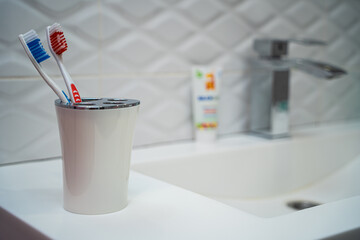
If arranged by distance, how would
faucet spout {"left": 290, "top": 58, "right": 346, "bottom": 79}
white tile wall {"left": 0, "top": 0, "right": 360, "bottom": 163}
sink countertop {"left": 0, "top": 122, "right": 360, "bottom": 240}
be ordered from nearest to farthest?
sink countertop {"left": 0, "top": 122, "right": 360, "bottom": 240} → white tile wall {"left": 0, "top": 0, "right": 360, "bottom": 163} → faucet spout {"left": 290, "top": 58, "right": 346, "bottom": 79}

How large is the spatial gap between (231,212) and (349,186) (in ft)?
1.61

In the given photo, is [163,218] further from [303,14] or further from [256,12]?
[303,14]

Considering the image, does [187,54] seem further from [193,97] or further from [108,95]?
[108,95]

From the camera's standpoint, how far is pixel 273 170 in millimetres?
836

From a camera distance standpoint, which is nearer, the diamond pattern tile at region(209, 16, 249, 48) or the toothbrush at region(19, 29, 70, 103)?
the toothbrush at region(19, 29, 70, 103)

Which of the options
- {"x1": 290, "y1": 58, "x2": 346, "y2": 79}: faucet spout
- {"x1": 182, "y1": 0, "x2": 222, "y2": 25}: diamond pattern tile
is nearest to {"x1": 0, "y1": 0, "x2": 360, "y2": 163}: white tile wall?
{"x1": 182, "y1": 0, "x2": 222, "y2": 25}: diamond pattern tile

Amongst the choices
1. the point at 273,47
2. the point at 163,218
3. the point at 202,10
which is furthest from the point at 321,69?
the point at 163,218

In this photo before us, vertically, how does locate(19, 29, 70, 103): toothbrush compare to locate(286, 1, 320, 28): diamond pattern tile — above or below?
below

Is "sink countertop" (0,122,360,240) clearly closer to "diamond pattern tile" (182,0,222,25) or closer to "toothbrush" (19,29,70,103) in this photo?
"toothbrush" (19,29,70,103)

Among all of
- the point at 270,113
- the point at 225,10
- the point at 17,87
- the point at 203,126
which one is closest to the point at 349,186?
the point at 270,113

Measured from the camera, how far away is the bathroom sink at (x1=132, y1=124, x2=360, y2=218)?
0.73m

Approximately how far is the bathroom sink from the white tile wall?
0.10 meters

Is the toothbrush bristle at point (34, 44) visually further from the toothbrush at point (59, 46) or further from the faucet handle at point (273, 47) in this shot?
the faucet handle at point (273, 47)

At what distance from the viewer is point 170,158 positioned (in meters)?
0.71
